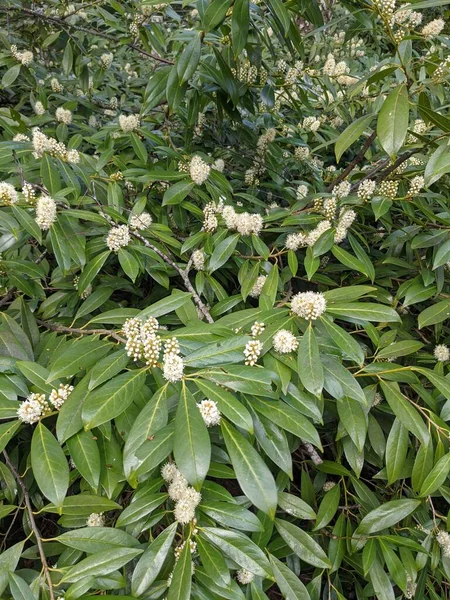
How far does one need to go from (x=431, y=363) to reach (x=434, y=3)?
1002mm

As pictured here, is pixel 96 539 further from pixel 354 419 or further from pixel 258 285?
pixel 258 285

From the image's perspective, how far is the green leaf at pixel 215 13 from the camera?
1256 millimetres

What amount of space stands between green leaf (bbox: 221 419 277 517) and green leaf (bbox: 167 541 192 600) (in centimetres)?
17

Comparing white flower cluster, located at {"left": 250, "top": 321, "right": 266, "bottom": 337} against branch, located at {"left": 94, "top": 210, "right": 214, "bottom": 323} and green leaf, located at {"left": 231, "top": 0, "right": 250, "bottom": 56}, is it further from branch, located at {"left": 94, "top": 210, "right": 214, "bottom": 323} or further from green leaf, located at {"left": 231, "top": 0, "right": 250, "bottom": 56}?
green leaf, located at {"left": 231, "top": 0, "right": 250, "bottom": 56}

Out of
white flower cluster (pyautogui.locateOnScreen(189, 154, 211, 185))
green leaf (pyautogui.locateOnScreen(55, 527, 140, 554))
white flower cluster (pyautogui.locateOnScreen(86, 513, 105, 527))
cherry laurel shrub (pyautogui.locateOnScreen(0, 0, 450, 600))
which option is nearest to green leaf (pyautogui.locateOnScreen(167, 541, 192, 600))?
cherry laurel shrub (pyautogui.locateOnScreen(0, 0, 450, 600))

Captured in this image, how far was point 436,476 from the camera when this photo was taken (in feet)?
3.26

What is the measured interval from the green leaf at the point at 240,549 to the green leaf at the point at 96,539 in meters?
0.15

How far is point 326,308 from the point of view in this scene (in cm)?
108

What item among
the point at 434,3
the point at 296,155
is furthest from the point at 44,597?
the point at 296,155

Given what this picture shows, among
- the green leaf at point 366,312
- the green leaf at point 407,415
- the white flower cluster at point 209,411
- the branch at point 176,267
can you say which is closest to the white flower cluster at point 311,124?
the branch at point 176,267

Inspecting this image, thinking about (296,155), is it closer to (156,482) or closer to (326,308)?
(326,308)

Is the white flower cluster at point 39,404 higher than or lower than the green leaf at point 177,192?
higher

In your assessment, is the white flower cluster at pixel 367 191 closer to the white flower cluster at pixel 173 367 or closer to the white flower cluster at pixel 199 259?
the white flower cluster at pixel 199 259

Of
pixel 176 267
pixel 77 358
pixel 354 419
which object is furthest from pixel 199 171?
pixel 354 419
